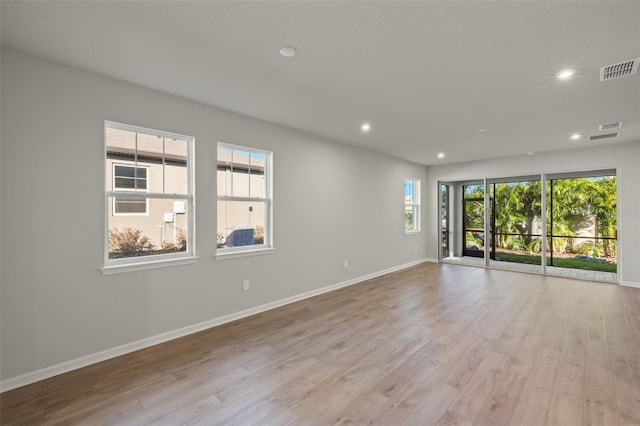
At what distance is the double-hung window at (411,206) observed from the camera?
23.8 ft

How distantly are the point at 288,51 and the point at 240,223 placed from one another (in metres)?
2.35

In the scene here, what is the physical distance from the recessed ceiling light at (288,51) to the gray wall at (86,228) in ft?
5.14

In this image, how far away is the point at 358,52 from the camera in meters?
2.31

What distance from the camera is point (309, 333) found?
326 cm

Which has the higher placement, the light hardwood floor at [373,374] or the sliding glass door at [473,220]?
the sliding glass door at [473,220]

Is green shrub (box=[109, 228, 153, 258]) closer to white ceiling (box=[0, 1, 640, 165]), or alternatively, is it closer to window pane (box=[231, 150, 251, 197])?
window pane (box=[231, 150, 251, 197])

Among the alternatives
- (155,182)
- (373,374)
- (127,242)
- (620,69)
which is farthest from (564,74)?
(127,242)

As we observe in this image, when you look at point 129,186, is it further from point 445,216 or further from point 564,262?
point 564,262

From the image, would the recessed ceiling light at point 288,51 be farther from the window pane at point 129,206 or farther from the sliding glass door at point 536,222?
the sliding glass door at point 536,222

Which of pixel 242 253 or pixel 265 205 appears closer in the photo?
pixel 242 253

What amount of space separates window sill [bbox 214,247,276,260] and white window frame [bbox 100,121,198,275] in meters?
0.32

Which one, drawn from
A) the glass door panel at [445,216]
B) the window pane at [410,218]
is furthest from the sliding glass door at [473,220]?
the window pane at [410,218]

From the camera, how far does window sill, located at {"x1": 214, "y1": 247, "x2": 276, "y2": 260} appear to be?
3562mm

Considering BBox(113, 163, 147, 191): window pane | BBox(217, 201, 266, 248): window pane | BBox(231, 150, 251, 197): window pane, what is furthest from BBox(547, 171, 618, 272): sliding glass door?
BBox(113, 163, 147, 191): window pane
